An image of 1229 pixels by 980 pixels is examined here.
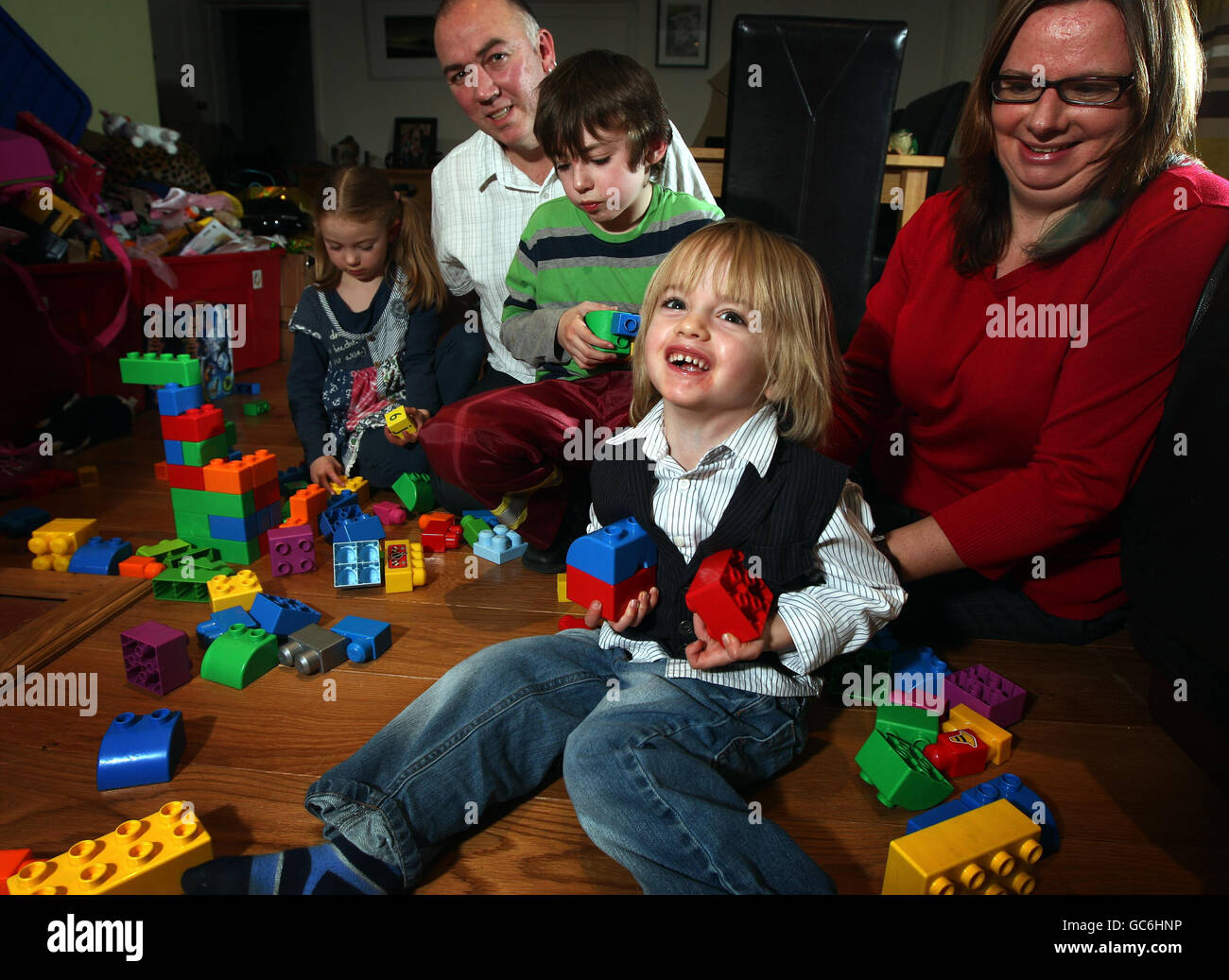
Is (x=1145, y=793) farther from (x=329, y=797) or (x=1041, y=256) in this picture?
(x=329, y=797)

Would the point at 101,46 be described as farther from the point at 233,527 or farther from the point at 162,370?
Answer: the point at 233,527

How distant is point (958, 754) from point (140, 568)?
4.59ft

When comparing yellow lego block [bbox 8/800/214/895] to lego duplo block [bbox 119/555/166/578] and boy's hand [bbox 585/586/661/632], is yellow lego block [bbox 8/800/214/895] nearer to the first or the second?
boy's hand [bbox 585/586/661/632]

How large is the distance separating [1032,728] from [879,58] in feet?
6.08

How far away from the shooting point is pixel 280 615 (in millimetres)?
1317

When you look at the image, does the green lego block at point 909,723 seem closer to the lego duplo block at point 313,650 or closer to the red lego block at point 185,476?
the lego duplo block at point 313,650

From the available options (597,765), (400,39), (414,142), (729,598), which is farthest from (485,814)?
(400,39)

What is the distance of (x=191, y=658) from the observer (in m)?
1.31

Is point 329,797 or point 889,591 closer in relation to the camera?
point 329,797

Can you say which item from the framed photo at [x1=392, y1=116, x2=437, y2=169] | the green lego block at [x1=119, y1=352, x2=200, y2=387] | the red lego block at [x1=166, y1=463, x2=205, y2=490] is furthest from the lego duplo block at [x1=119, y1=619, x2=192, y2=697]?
the framed photo at [x1=392, y1=116, x2=437, y2=169]

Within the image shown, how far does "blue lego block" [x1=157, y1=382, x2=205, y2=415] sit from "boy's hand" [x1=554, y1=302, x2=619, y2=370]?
708mm

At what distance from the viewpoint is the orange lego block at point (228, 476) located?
1556 mm

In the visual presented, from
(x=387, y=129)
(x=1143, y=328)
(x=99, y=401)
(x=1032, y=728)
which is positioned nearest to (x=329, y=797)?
(x=1032, y=728)

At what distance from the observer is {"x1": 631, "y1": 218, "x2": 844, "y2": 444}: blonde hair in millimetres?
975
